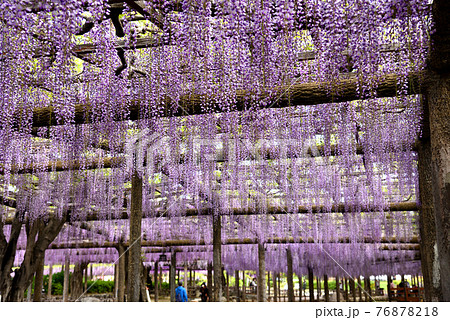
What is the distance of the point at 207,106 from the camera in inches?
172

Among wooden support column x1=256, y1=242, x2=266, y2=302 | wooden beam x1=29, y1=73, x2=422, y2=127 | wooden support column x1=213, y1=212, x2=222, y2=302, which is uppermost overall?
wooden beam x1=29, y1=73, x2=422, y2=127

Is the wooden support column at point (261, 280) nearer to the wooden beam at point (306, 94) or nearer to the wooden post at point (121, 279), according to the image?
the wooden post at point (121, 279)

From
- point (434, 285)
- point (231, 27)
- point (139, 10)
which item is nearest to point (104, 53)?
point (139, 10)

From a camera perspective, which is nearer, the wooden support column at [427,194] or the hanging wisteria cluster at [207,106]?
the hanging wisteria cluster at [207,106]

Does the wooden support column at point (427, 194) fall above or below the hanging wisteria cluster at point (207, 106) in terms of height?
below

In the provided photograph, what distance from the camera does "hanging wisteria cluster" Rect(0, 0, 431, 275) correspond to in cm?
377

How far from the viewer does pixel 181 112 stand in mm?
4695

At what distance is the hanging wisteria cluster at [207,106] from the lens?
377cm

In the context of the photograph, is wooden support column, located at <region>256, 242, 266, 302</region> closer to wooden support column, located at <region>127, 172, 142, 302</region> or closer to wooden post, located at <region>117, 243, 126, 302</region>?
wooden post, located at <region>117, 243, 126, 302</region>

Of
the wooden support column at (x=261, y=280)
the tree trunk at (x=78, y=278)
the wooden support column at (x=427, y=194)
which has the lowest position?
the tree trunk at (x=78, y=278)

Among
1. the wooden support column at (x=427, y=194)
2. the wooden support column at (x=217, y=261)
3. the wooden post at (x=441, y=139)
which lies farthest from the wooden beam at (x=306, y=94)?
the wooden support column at (x=217, y=261)

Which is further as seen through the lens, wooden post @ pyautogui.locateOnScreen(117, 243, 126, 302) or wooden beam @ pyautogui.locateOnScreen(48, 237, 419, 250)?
wooden beam @ pyautogui.locateOnScreen(48, 237, 419, 250)

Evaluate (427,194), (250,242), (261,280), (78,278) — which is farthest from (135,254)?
(78,278)

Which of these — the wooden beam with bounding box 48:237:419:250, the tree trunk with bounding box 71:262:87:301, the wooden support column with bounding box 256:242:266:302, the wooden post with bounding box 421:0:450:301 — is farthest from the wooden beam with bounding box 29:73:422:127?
the tree trunk with bounding box 71:262:87:301
